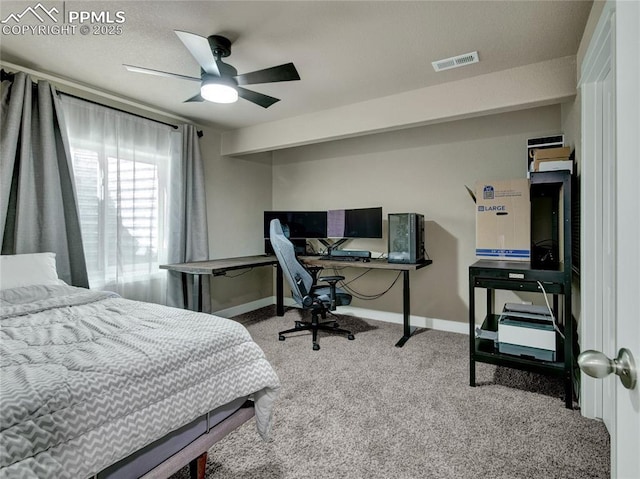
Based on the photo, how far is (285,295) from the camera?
4867mm

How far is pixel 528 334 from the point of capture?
2.12m

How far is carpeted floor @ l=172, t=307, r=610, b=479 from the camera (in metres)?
1.53

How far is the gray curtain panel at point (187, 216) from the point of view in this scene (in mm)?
3455

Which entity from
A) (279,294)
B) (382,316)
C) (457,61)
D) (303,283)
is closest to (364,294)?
(382,316)

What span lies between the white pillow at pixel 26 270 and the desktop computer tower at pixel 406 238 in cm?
280

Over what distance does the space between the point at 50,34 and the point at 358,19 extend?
1920 millimetres

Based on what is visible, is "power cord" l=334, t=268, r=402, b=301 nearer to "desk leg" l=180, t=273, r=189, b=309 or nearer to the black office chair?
the black office chair

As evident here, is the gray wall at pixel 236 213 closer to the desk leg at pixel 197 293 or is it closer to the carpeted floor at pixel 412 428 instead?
the desk leg at pixel 197 293

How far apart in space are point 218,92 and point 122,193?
5.04ft

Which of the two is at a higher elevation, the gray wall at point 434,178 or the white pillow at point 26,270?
the gray wall at point 434,178

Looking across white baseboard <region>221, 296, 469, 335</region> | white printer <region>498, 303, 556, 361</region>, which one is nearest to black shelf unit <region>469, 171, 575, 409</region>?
white printer <region>498, 303, 556, 361</region>

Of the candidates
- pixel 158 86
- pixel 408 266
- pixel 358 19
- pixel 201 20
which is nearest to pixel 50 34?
pixel 158 86

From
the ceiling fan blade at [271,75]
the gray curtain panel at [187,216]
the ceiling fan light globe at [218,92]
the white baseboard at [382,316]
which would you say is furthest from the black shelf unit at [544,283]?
the gray curtain panel at [187,216]
